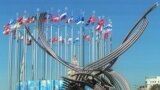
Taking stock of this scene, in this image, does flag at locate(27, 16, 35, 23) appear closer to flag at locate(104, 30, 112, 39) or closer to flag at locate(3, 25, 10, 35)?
flag at locate(3, 25, 10, 35)

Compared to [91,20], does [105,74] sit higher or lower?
lower

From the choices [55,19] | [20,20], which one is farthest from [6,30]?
[55,19]

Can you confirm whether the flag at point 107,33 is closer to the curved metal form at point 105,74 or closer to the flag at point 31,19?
the flag at point 31,19

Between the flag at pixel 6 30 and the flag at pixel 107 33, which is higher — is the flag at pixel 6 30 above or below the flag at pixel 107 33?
above

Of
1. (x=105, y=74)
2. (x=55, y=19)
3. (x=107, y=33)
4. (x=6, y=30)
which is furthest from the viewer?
(x=107, y=33)

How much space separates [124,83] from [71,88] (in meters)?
3.37

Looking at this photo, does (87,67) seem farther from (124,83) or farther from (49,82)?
(49,82)

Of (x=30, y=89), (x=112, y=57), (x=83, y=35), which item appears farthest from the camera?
(x=83, y=35)

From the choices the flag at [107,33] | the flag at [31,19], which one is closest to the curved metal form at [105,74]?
the flag at [31,19]

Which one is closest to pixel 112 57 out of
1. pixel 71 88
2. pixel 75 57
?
pixel 71 88

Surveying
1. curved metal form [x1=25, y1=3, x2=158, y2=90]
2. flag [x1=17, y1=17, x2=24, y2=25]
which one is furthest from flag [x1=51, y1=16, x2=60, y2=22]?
curved metal form [x1=25, y1=3, x2=158, y2=90]

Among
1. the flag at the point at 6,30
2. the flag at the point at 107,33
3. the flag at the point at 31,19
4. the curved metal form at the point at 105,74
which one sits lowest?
the curved metal form at the point at 105,74

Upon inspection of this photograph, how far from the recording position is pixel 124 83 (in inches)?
1316

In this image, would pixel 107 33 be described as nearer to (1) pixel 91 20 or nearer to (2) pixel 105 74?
(1) pixel 91 20
